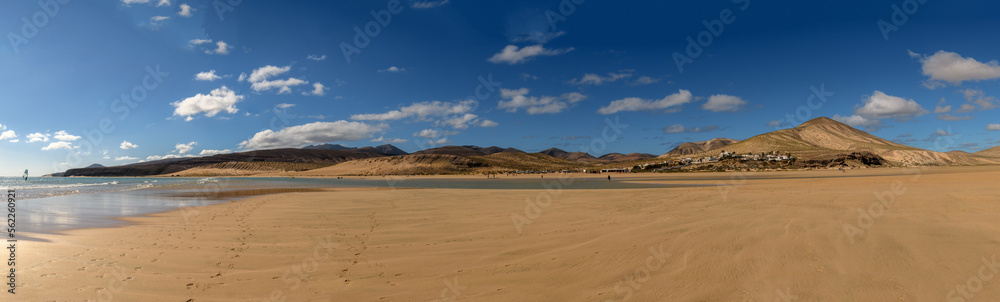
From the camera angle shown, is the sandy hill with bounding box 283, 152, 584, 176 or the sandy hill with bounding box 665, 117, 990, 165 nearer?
the sandy hill with bounding box 665, 117, 990, 165

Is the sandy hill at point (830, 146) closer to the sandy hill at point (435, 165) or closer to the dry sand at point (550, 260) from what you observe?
the sandy hill at point (435, 165)

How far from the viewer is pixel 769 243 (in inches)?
363

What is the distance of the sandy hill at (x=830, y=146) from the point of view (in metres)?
111

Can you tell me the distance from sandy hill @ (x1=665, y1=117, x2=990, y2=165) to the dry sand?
11319 centimetres

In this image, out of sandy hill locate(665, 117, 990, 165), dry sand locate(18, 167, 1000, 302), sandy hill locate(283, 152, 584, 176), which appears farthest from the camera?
sandy hill locate(283, 152, 584, 176)

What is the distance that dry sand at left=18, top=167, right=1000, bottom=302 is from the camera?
6.38 meters

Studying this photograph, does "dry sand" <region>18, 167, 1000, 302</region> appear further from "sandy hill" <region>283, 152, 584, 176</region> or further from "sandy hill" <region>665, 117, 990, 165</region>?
"sandy hill" <region>283, 152, 584, 176</region>

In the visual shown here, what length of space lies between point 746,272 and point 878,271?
2229 mm

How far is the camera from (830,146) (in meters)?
145

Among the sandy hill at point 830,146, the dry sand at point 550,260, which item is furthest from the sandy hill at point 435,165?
the dry sand at point 550,260

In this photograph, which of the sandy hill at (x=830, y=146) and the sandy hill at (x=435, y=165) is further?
the sandy hill at (x=435, y=165)

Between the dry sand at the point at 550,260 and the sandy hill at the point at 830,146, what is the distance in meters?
113

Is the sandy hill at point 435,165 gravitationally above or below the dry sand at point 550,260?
above

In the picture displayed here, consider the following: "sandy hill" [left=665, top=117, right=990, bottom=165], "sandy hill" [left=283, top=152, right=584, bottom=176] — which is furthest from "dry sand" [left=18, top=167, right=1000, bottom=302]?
"sandy hill" [left=283, top=152, right=584, bottom=176]
